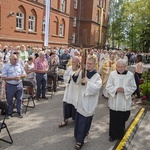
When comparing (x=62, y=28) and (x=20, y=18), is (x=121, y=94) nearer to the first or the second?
(x=20, y=18)

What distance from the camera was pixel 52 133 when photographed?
5.71 metres

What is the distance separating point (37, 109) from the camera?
7.68m

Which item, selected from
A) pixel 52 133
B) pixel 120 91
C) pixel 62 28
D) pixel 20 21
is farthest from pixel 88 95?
pixel 62 28

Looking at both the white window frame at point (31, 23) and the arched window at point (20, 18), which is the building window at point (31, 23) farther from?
the arched window at point (20, 18)

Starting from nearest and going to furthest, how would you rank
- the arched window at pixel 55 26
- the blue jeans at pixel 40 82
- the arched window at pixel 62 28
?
the blue jeans at pixel 40 82 → the arched window at pixel 55 26 → the arched window at pixel 62 28

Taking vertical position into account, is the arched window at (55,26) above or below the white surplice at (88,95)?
above

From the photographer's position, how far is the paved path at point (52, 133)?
5.05 m

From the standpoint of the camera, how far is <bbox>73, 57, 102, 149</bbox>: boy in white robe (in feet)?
15.7

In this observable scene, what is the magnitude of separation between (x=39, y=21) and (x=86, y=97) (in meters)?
21.0

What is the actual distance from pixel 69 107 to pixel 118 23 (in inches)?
1968

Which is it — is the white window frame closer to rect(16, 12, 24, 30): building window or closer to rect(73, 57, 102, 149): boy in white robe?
rect(16, 12, 24, 30): building window

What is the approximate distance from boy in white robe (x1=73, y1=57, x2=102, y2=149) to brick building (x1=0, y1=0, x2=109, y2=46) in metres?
7.16

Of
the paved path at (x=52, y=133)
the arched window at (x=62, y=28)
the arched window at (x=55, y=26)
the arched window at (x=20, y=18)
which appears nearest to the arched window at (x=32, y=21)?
the arched window at (x=20, y=18)

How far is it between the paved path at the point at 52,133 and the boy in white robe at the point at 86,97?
470 millimetres
